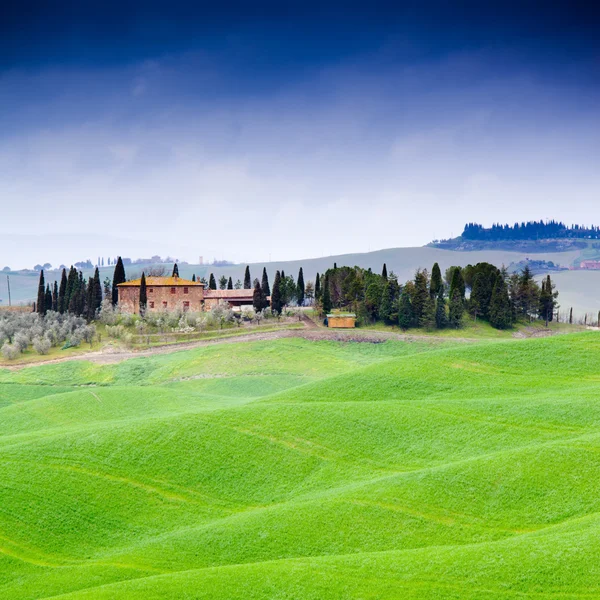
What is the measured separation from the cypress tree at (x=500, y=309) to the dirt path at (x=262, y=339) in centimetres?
1001

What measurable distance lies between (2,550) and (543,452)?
3028 cm

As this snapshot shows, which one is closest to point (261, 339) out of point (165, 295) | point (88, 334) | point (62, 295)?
point (165, 295)

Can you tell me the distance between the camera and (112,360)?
288 ft

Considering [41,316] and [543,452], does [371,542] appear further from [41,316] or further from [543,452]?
[41,316]

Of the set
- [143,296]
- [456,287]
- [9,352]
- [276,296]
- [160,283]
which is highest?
[160,283]

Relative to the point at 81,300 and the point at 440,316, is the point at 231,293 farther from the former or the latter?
the point at 440,316

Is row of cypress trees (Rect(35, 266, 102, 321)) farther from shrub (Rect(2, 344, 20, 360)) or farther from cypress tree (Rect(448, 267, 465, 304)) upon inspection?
cypress tree (Rect(448, 267, 465, 304))

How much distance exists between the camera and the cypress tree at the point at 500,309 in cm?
9769

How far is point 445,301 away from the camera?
10656 centimetres

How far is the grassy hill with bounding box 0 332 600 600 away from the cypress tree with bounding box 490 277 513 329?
4024 centimetres

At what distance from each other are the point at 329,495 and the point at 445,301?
78076 millimetres

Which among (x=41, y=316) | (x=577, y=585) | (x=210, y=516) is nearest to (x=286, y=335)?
(x=41, y=316)

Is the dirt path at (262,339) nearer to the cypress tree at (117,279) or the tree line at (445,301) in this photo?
the tree line at (445,301)

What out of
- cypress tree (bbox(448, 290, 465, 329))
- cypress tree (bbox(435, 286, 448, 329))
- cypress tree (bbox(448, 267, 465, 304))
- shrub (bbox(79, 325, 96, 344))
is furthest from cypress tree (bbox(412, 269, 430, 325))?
shrub (bbox(79, 325, 96, 344))
